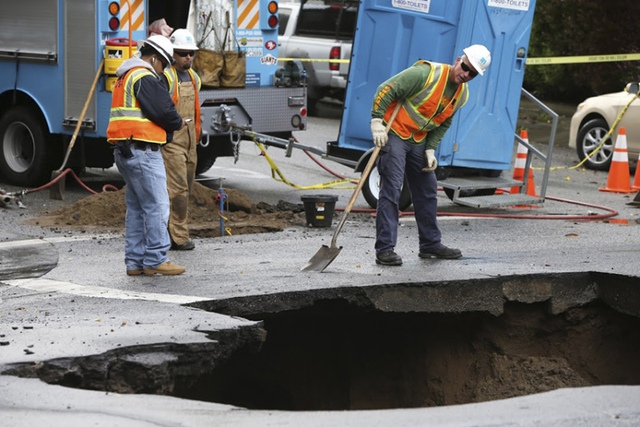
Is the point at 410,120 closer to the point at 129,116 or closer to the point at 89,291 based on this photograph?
the point at 129,116

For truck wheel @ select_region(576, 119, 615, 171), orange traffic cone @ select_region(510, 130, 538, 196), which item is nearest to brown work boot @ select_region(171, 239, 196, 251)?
orange traffic cone @ select_region(510, 130, 538, 196)

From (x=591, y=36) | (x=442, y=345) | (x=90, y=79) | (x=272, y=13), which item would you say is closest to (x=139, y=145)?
(x=442, y=345)

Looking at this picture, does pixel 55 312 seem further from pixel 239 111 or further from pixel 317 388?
pixel 239 111

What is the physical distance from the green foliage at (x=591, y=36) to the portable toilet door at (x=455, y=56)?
7543 mm

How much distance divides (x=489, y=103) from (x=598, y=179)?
3.95 metres

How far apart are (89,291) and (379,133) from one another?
244 cm

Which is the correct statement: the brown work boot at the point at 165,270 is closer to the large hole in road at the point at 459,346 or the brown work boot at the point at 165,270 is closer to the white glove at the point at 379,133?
the large hole in road at the point at 459,346

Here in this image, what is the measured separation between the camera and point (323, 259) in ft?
26.9

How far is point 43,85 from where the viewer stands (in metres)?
12.2

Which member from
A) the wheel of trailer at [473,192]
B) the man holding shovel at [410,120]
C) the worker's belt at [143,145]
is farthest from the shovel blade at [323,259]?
the wheel of trailer at [473,192]

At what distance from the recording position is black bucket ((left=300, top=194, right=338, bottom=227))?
1048 cm

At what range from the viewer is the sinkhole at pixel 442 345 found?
7.59 metres

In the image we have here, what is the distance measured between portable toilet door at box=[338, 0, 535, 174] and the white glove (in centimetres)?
329

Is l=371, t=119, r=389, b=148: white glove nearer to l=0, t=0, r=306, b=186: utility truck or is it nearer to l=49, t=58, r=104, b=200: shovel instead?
l=0, t=0, r=306, b=186: utility truck
